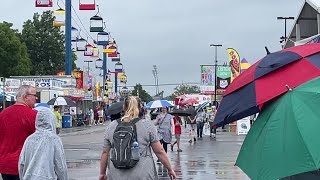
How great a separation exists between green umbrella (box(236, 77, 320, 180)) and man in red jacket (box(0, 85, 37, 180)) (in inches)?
125

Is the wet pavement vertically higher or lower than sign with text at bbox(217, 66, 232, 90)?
lower

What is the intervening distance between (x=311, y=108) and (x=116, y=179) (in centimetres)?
234

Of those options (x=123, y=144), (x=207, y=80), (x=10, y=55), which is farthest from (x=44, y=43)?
(x=123, y=144)

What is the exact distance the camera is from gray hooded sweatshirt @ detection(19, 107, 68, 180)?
6.11m

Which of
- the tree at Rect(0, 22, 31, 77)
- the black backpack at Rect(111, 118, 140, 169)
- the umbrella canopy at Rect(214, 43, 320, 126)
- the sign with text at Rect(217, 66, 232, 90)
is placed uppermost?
the tree at Rect(0, 22, 31, 77)

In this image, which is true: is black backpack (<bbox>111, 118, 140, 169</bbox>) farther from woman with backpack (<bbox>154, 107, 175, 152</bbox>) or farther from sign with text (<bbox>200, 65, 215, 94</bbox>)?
sign with text (<bbox>200, 65, 215, 94</bbox>)

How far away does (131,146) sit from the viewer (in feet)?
19.5

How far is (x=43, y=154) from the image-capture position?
20.1ft

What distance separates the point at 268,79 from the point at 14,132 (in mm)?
3389

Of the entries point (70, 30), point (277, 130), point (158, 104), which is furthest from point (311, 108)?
point (70, 30)

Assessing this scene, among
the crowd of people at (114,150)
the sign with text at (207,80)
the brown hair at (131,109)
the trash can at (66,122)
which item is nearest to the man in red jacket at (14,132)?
the crowd of people at (114,150)

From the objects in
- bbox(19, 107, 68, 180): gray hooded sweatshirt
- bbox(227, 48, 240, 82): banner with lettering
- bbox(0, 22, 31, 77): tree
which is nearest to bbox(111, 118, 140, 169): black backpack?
bbox(19, 107, 68, 180): gray hooded sweatshirt

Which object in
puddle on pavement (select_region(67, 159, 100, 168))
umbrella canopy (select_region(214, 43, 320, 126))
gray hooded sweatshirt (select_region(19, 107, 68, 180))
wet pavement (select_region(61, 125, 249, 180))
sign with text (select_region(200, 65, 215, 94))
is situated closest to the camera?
umbrella canopy (select_region(214, 43, 320, 126))

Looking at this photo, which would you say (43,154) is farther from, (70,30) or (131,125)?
(70,30)
